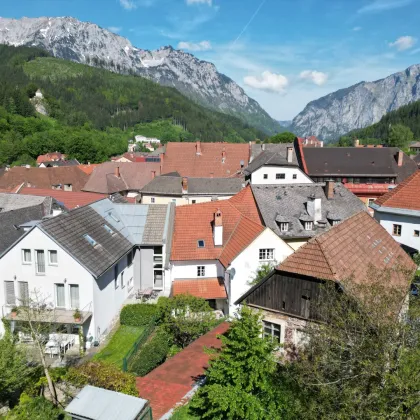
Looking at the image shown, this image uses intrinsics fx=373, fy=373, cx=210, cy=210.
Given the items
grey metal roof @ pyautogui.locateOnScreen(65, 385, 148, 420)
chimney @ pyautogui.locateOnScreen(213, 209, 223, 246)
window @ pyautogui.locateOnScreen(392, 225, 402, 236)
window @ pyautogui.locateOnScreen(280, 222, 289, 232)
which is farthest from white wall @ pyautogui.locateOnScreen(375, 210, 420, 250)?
grey metal roof @ pyautogui.locateOnScreen(65, 385, 148, 420)

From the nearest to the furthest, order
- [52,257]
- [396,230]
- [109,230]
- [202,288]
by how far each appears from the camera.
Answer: [52,257] → [109,230] → [202,288] → [396,230]

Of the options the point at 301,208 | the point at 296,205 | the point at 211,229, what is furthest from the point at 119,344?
the point at 301,208

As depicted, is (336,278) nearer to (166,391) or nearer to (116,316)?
(166,391)

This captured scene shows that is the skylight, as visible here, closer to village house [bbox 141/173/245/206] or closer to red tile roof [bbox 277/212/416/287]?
red tile roof [bbox 277/212/416/287]

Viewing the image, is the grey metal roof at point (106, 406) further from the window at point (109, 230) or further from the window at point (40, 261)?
the window at point (109, 230)

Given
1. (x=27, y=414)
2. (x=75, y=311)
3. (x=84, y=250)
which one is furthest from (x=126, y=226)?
(x=27, y=414)

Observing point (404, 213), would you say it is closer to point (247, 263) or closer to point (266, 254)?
point (266, 254)

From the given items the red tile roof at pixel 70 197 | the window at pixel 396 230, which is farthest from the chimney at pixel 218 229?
the red tile roof at pixel 70 197
